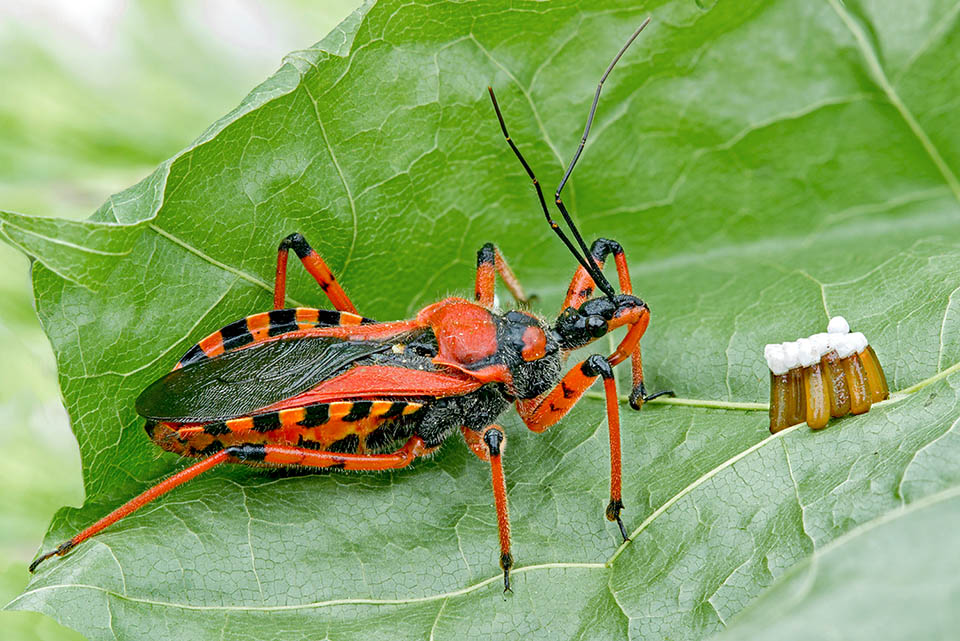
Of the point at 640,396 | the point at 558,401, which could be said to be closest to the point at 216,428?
the point at 558,401

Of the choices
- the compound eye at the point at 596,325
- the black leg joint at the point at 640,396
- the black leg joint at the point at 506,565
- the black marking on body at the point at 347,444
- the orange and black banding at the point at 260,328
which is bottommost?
the black leg joint at the point at 506,565

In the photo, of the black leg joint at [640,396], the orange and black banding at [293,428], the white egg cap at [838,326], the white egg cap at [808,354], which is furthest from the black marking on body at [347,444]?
the white egg cap at [838,326]

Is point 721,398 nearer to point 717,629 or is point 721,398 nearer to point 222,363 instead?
point 717,629

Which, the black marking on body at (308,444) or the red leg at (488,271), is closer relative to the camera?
the black marking on body at (308,444)

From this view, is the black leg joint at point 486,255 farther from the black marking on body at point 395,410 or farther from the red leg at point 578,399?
the black marking on body at point 395,410

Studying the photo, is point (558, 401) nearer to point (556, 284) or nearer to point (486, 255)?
point (486, 255)

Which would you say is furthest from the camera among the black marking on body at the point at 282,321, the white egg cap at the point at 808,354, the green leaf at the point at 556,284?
the black marking on body at the point at 282,321

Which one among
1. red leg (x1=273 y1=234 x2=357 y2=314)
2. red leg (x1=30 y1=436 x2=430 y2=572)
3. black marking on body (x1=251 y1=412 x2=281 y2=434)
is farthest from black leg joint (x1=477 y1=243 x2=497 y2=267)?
black marking on body (x1=251 y1=412 x2=281 y2=434)

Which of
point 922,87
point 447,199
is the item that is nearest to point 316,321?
point 447,199
